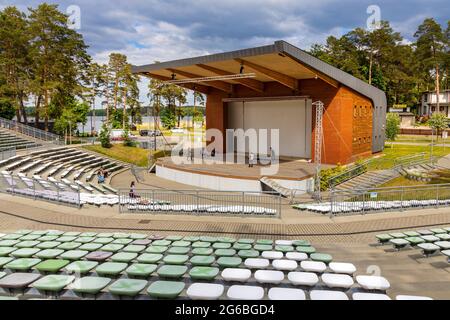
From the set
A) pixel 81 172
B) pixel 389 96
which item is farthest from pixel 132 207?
pixel 389 96

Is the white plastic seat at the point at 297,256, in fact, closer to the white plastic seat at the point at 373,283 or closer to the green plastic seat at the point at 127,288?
the white plastic seat at the point at 373,283

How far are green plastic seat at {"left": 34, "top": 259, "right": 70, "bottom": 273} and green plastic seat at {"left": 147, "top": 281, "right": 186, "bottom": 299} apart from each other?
8.61 feet

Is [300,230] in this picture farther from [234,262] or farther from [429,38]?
[429,38]

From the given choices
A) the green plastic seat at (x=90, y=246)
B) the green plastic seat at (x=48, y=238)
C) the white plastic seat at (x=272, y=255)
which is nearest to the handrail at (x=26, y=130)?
the green plastic seat at (x=48, y=238)

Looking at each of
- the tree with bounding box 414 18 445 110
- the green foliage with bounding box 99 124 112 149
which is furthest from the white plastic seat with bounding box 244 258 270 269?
the tree with bounding box 414 18 445 110

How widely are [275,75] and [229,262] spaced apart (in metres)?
21.3

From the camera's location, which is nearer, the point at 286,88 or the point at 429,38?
the point at 286,88

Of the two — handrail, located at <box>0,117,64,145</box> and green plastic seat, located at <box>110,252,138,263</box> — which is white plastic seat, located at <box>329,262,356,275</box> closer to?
green plastic seat, located at <box>110,252,138,263</box>

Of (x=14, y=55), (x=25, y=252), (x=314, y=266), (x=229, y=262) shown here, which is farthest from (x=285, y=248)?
(x=14, y=55)

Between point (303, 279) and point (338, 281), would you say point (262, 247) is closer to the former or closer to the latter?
point (303, 279)

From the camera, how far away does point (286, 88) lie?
31.0 metres

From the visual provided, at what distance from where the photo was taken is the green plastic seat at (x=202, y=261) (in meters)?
8.05

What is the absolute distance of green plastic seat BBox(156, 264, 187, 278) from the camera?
7.32m

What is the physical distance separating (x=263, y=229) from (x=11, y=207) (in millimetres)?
11685
